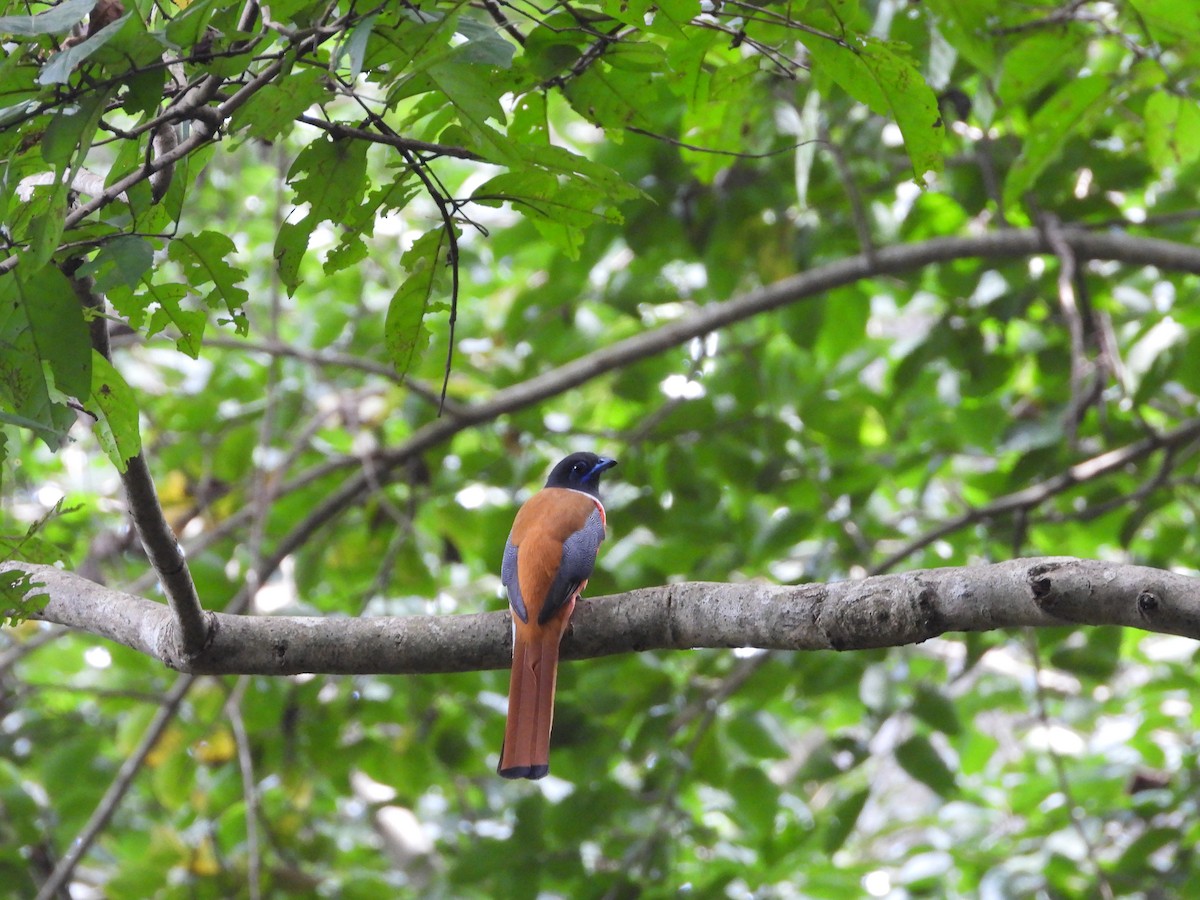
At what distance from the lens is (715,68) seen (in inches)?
97.2

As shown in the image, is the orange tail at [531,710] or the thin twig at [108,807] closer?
the orange tail at [531,710]

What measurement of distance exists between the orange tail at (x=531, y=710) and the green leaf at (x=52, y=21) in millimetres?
1728

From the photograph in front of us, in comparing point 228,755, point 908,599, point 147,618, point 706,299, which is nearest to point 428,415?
point 706,299

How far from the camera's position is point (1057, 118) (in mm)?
3293

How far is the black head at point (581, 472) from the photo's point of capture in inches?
173

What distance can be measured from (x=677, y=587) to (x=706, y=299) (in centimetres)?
322

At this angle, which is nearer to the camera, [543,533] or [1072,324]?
[543,533]

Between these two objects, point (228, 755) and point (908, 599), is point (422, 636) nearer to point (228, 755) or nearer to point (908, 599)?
point (908, 599)

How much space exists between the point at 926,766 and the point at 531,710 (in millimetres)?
2165

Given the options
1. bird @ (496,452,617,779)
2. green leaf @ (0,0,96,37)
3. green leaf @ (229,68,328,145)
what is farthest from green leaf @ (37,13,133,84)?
bird @ (496,452,617,779)

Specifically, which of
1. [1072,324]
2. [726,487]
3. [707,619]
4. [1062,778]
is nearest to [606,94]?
[707,619]

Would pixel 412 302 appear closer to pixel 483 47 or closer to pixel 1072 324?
pixel 483 47

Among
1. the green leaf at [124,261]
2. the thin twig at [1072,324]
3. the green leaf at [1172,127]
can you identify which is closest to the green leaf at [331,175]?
the green leaf at [124,261]

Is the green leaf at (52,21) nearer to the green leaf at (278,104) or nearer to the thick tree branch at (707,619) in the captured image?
the green leaf at (278,104)
